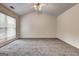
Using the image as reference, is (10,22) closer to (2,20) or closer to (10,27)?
(10,27)

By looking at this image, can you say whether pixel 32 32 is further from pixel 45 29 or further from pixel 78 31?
pixel 78 31

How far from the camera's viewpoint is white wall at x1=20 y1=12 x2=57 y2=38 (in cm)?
1088

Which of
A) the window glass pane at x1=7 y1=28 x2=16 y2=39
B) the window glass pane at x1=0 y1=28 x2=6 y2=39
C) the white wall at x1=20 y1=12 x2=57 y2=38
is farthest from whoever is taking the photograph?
the white wall at x1=20 y1=12 x2=57 y2=38

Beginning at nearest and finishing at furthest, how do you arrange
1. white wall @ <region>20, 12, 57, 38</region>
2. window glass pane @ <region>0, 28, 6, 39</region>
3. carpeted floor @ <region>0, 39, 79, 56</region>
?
carpeted floor @ <region>0, 39, 79, 56</region>
window glass pane @ <region>0, 28, 6, 39</region>
white wall @ <region>20, 12, 57, 38</region>

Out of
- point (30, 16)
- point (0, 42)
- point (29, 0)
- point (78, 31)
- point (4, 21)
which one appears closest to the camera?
point (29, 0)

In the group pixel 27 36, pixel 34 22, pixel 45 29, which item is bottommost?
pixel 27 36

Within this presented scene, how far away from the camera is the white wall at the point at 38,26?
35.7 feet

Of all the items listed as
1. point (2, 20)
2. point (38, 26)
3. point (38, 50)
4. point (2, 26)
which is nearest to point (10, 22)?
point (2, 20)

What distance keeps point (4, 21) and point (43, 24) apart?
4.65 m

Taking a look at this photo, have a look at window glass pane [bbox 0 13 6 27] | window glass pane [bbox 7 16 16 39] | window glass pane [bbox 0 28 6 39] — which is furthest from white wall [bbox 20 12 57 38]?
window glass pane [bbox 0 28 6 39]

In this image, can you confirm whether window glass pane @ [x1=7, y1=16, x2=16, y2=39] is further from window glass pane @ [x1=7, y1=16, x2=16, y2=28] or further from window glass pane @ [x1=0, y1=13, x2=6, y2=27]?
window glass pane @ [x1=0, y1=13, x2=6, y2=27]

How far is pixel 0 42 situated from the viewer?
6.14 metres

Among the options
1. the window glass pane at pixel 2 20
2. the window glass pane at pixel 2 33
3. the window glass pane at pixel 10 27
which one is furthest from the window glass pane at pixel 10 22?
the window glass pane at pixel 2 33

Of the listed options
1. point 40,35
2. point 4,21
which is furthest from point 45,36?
point 4,21
